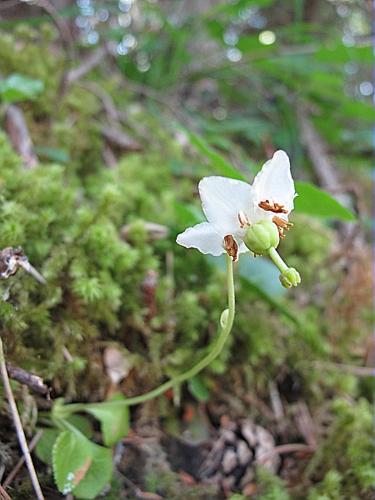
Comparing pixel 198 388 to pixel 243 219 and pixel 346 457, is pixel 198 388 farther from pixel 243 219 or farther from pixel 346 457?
pixel 243 219

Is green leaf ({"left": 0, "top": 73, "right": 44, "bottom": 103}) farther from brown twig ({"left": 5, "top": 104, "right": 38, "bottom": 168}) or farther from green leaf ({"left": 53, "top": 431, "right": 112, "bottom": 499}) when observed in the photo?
green leaf ({"left": 53, "top": 431, "right": 112, "bottom": 499})

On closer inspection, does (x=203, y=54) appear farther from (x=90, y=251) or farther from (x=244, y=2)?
(x=90, y=251)

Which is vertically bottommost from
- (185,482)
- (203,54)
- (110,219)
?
(185,482)

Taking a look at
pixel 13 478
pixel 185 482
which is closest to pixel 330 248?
pixel 185 482

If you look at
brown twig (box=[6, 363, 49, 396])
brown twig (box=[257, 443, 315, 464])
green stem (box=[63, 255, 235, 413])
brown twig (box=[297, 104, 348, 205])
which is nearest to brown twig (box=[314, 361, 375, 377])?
brown twig (box=[257, 443, 315, 464])

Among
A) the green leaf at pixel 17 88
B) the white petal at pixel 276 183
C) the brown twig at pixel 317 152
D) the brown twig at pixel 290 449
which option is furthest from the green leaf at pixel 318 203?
the brown twig at pixel 317 152

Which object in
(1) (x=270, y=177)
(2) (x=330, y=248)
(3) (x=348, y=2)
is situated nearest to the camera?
(1) (x=270, y=177)

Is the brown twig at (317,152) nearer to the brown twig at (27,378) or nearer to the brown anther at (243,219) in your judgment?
the brown anther at (243,219)

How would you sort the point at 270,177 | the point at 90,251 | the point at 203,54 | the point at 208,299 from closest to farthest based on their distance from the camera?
the point at 270,177 → the point at 90,251 → the point at 208,299 → the point at 203,54
